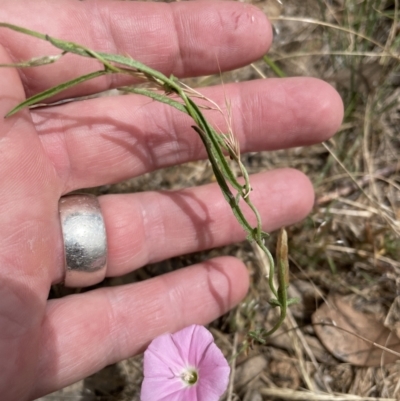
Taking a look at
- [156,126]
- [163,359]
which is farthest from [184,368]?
[156,126]

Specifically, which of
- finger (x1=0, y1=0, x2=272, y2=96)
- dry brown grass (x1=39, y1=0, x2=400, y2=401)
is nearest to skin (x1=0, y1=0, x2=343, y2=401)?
finger (x1=0, y1=0, x2=272, y2=96)

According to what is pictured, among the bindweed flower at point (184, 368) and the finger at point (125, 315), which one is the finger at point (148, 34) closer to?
the finger at point (125, 315)

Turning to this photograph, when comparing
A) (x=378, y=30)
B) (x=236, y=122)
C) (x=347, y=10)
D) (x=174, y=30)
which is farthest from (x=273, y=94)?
(x=378, y=30)

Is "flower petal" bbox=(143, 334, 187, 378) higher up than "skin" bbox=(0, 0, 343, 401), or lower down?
lower down

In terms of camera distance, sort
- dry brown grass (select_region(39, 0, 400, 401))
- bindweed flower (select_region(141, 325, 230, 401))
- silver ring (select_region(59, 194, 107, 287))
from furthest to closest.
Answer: dry brown grass (select_region(39, 0, 400, 401))
silver ring (select_region(59, 194, 107, 287))
bindweed flower (select_region(141, 325, 230, 401))

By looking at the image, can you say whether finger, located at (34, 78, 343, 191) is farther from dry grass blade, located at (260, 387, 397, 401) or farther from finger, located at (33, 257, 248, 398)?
dry grass blade, located at (260, 387, 397, 401)

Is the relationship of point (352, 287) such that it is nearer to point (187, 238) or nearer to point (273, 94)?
point (187, 238)

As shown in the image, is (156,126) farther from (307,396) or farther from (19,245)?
(307,396)
